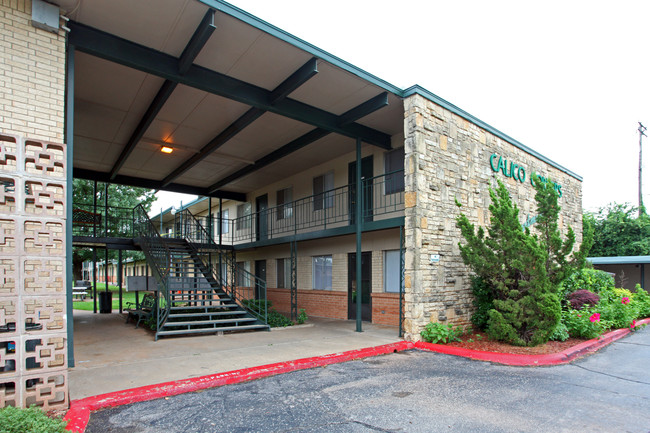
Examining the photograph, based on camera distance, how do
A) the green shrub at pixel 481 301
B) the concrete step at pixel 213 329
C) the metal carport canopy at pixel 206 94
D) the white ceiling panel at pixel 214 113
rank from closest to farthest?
1. the metal carport canopy at pixel 206 94
2. the concrete step at pixel 213 329
3. the green shrub at pixel 481 301
4. the white ceiling panel at pixel 214 113

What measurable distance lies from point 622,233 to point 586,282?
15816mm

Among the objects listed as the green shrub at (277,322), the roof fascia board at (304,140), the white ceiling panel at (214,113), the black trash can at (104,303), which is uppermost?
the white ceiling panel at (214,113)

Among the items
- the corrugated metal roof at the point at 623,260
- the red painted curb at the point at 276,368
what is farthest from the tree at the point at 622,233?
the red painted curb at the point at 276,368

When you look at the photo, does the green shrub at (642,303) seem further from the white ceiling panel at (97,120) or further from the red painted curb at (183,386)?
the white ceiling panel at (97,120)

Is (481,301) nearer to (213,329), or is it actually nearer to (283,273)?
(213,329)

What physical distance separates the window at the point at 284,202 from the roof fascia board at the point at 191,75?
659 cm

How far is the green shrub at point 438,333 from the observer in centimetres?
867

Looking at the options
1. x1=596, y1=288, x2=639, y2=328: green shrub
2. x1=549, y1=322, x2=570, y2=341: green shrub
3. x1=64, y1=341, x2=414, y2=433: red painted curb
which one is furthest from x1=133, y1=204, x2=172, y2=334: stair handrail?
x1=596, y1=288, x2=639, y2=328: green shrub

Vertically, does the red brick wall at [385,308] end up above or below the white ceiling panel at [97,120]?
below

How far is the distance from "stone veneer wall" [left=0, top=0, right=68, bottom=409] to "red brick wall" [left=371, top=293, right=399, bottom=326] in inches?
323

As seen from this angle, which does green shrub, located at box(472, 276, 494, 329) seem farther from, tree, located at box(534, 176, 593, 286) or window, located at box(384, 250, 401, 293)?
window, located at box(384, 250, 401, 293)

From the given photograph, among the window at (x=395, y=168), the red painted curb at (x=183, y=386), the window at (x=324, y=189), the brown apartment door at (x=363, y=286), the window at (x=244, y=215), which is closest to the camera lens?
the red painted curb at (x=183, y=386)

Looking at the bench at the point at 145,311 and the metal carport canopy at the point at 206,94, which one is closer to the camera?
the metal carport canopy at the point at 206,94

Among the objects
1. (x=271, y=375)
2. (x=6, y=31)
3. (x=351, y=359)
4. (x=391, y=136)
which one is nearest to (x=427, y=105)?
(x=391, y=136)
